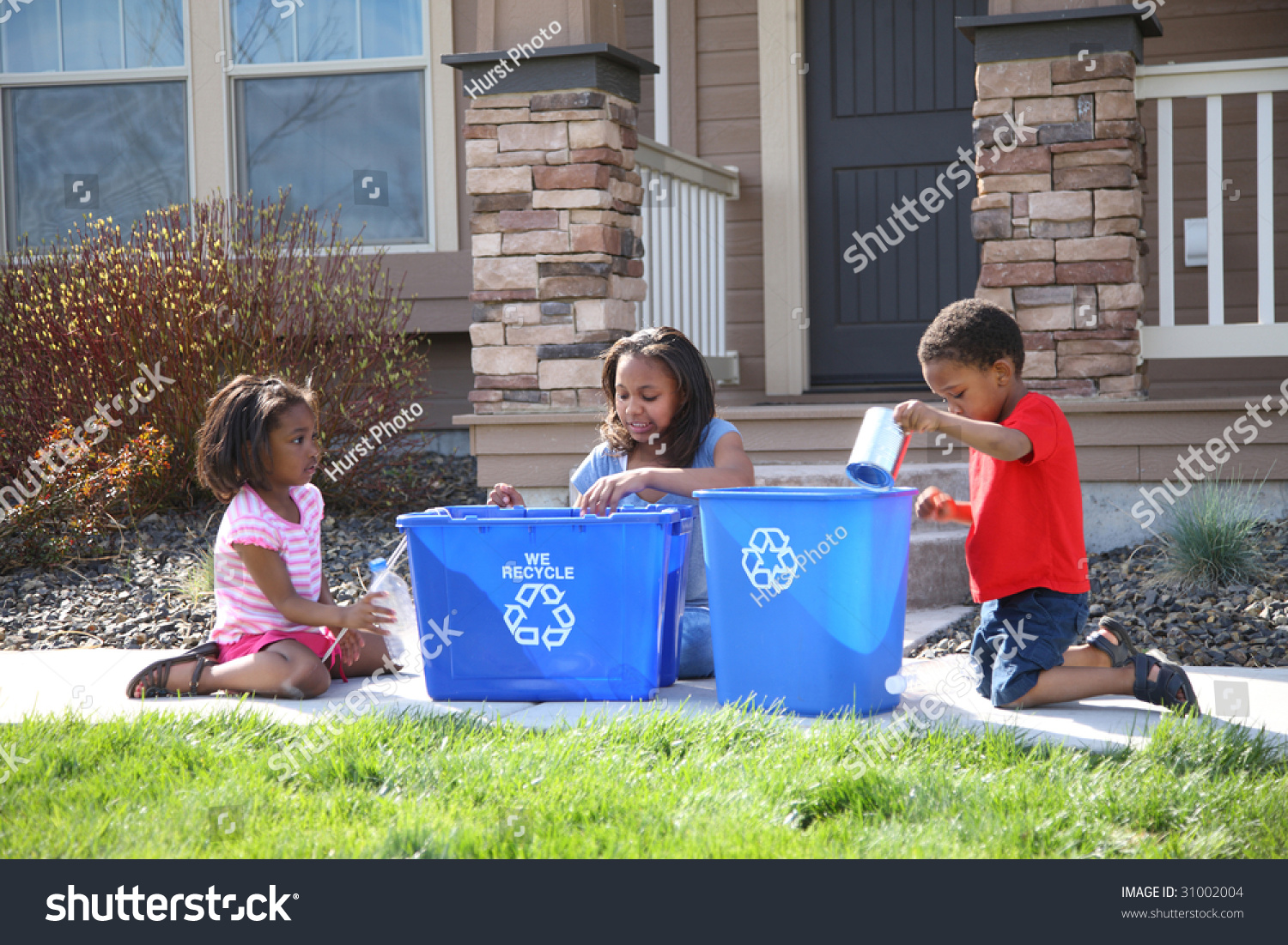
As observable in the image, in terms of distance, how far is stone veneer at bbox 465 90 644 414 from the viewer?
16.9 feet

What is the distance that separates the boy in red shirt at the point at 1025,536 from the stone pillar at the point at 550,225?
7.55 feet

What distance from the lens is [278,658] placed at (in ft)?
10.8

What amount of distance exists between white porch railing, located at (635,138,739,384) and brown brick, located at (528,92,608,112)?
43 centimetres

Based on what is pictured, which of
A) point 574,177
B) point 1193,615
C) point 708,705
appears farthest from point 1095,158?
point 708,705

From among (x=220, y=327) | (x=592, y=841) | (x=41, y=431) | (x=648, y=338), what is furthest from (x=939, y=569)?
(x=41, y=431)

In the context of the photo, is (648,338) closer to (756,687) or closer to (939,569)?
(756,687)

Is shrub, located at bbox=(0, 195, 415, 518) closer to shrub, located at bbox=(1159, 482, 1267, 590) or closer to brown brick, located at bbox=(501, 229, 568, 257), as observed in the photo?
brown brick, located at bbox=(501, 229, 568, 257)

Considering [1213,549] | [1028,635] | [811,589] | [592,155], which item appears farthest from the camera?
[592,155]

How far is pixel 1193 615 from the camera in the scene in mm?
3971

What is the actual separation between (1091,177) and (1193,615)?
1712 millimetres

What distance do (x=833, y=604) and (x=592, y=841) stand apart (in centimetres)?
105

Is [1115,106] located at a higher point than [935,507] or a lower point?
higher

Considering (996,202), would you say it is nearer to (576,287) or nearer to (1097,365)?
(1097,365)

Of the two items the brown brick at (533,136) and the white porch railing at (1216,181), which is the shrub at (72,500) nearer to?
the brown brick at (533,136)
